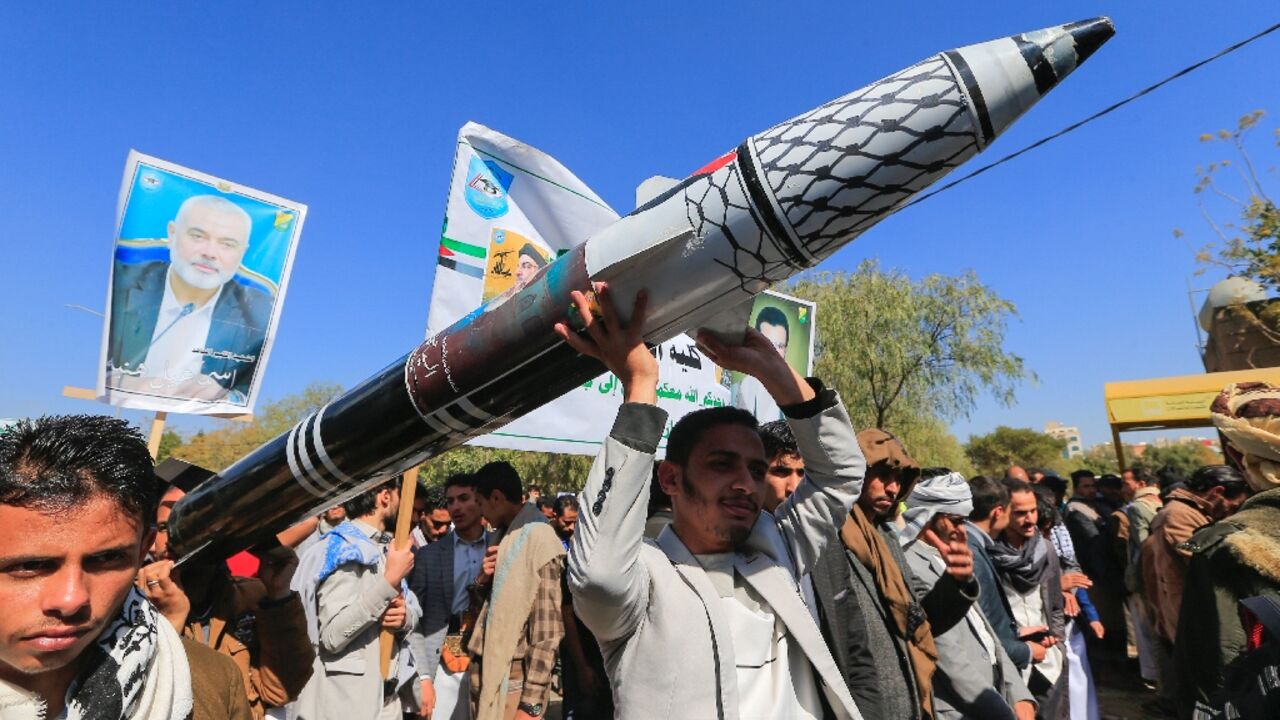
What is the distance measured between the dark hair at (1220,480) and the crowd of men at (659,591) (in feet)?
0.37

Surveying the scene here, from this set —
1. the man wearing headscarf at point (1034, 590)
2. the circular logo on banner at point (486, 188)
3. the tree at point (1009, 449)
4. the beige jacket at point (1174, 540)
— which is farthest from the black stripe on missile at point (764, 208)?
the tree at point (1009, 449)

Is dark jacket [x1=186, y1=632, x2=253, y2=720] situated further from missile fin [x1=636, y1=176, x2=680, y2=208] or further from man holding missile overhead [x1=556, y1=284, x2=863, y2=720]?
missile fin [x1=636, y1=176, x2=680, y2=208]

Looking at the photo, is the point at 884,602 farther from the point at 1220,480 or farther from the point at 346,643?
the point at 1220,480

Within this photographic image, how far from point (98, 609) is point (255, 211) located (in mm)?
4298

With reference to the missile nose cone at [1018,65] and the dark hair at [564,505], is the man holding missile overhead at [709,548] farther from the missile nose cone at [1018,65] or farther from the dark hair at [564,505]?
the dark hair at [564,505]

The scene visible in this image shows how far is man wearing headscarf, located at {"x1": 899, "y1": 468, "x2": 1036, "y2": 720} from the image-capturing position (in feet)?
10.1

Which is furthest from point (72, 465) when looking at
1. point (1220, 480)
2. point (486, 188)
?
point (1220, 480)

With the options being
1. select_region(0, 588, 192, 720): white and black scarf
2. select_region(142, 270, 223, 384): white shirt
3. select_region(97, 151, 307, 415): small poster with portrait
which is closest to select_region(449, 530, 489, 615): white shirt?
select_region(97, 151, 307, 415): small poster with portrait

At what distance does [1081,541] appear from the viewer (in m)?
8.71

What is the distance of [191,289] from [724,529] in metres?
4.39

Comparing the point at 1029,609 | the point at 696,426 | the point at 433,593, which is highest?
the point at 696,426

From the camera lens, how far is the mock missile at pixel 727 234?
6.04ft

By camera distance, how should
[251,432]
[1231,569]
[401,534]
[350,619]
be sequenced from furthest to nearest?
[251,432] → [401,534] → [350,619] → [1231,569]

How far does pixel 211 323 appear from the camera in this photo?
4738mm
